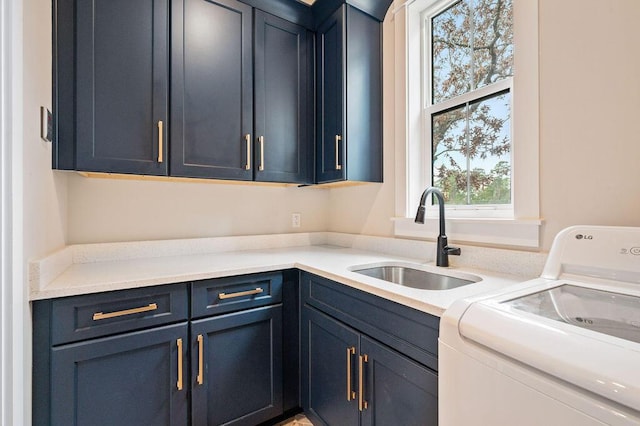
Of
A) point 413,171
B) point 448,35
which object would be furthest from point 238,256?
point 448,35

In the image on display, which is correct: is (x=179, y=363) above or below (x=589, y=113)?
below

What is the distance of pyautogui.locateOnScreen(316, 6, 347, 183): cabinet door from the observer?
1.80 meters

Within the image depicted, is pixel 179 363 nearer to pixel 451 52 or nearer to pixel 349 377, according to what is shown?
pixel 349 377

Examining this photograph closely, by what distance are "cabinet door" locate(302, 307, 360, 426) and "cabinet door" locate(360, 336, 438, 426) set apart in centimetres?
7

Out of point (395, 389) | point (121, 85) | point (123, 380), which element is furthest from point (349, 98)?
point (123, 380)

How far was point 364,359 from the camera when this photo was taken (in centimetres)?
118

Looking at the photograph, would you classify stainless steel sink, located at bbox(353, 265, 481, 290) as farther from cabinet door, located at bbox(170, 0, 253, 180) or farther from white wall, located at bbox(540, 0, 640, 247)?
cabinet door, located at bbox(170, 0, 253, 180)

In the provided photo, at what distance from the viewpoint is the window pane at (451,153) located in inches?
64.5

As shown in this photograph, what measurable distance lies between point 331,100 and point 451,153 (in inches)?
31.3

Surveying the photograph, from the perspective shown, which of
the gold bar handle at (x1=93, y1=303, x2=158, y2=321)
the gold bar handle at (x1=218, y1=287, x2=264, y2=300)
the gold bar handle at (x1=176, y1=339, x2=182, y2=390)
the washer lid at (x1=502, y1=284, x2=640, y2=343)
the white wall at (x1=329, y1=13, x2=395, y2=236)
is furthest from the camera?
the white wall at (x1=329, y1=13, x2=395, y2=236)

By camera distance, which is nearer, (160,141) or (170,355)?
(170,355)

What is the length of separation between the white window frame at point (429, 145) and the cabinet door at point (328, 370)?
742mm

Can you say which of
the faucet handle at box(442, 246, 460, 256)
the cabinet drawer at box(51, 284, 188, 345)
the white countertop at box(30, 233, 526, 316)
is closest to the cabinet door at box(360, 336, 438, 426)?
the white countertop at box(30, 233, 526, 316)

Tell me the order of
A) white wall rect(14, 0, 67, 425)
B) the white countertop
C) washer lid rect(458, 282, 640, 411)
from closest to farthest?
washer lid rect(458, 282, 640, 411), white wall rect(14, 0, 67, 425), the white countertop
